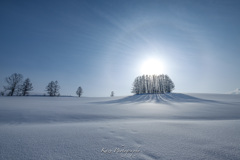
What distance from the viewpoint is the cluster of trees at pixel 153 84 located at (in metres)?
40.6

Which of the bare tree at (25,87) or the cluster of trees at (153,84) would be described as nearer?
the bare tree at (25,87)

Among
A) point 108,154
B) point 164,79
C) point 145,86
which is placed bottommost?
point 108,154

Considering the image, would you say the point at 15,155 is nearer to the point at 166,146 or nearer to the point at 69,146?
the point at 69,146

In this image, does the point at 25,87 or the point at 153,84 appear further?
the point at 153,84

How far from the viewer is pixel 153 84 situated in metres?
44.1

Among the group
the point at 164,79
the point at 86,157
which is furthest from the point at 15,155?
the point at 164,79

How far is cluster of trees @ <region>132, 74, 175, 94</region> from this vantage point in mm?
40625

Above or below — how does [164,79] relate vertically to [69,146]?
above

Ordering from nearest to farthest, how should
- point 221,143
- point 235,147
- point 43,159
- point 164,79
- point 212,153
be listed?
point 43,159
point 212,153
point 235,147
point 221,143
point 164,79

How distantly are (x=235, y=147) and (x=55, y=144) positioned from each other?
8.62 feet

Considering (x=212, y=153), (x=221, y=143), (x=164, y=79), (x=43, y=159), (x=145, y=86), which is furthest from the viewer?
(x=145, y=86)

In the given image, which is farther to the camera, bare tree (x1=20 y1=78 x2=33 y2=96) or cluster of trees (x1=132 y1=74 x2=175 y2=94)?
cluster of trees (x1=132 y1=74 x2=175 y2=94)

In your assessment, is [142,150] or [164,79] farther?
[164,79]

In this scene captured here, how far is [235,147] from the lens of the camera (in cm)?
137
